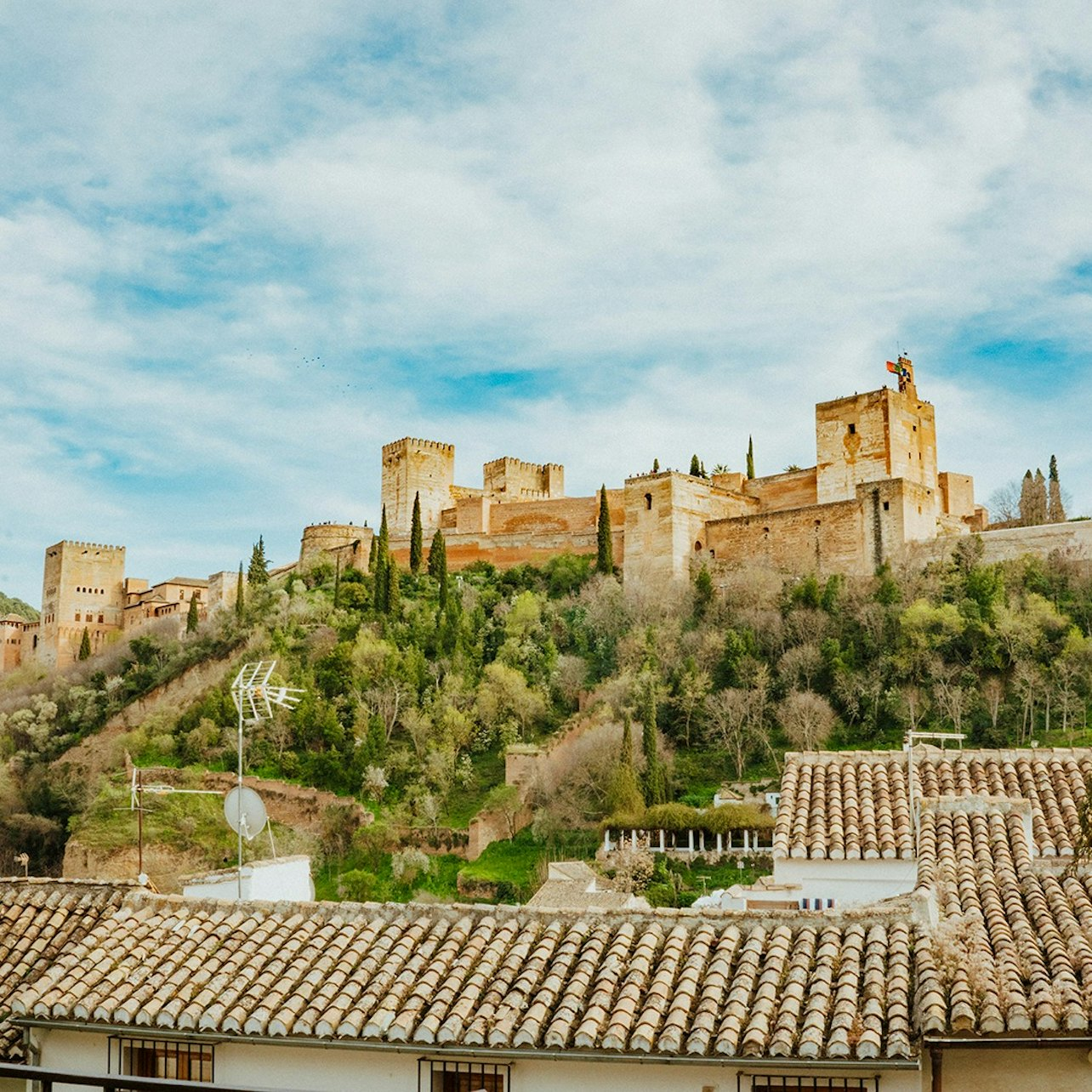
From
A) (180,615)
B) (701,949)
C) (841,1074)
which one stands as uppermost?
(180,615)

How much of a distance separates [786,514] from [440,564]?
1225cm

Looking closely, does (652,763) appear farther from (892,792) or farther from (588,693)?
(892,792)

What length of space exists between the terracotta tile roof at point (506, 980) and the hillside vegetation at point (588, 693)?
19382 mm

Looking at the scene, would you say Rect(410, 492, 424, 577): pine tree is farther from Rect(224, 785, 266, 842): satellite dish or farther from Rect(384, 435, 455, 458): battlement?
Rect(224, 785, 266, 842): satellite dish

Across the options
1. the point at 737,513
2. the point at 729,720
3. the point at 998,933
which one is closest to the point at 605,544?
the point at 737,513

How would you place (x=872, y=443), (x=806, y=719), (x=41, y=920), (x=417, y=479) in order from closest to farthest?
(x=41, y=920) < (x=806, y=719) < (x=872, y=443) < (x=417, y=479)

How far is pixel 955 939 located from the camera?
23.7 ft

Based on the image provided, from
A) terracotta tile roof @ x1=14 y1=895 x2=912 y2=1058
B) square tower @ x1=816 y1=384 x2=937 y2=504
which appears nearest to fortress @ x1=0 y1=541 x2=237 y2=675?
square tower @ x1=816 y1=384 x2=937 y2=504

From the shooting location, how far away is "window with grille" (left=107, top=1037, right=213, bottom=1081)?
7.59m

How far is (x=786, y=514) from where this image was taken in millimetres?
42062

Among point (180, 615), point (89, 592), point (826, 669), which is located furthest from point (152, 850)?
point (89, 592)

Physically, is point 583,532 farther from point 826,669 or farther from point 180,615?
point 180,615

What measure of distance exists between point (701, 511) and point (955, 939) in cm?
3739

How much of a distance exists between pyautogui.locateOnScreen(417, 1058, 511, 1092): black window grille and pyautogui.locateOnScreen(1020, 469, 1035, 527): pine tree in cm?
4094
